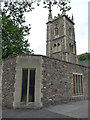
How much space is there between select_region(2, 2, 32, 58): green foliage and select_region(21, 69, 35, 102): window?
2993 mm

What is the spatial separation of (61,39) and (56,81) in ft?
82.2

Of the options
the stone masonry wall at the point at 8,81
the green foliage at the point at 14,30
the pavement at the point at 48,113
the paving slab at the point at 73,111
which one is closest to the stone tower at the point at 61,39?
the green foliage at the point at 14,30

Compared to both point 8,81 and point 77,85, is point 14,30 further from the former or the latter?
point 77,85

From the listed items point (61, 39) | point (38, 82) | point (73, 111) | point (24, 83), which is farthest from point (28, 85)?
point (61, 39)

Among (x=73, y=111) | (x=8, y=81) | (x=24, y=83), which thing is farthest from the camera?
(x=8, y=81)

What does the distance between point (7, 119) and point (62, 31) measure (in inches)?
1230

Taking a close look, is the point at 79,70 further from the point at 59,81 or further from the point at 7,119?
the point at 7,119

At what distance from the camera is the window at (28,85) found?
27.5ft

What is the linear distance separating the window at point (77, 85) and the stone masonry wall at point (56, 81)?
469 millimetres

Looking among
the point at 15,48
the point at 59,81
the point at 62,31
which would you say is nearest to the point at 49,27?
the point at 62,31

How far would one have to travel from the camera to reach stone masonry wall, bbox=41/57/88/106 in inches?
350

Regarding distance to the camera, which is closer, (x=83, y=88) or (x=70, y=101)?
(x=70, y=101)

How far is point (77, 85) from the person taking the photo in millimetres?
11930

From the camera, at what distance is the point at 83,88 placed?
41.4 ft
